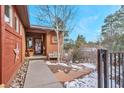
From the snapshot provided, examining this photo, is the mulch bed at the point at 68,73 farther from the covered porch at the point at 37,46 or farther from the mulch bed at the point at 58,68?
the covered porch at the point at 37,46

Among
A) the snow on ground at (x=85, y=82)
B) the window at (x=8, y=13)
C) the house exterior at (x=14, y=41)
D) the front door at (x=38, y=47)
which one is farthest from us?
the front door at (x=38, y=47)

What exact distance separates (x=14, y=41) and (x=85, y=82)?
1.92 meters

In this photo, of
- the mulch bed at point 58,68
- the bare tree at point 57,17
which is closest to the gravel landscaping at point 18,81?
the mulch bed at point 58,68

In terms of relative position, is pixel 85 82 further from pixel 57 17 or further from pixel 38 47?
pixel 38 47

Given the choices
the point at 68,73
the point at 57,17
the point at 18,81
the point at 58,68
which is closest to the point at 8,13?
the point at 57,17

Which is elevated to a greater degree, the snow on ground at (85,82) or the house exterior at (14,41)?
the house exterior at (14,41)

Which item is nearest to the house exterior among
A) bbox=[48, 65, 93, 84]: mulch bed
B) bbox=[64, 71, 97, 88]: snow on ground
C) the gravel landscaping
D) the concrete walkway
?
the gravel landscaping

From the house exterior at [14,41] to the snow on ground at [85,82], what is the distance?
0.78m

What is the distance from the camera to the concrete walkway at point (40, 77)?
3555mm

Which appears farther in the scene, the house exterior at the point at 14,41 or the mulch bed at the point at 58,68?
the mulch bed at the point at 58,68

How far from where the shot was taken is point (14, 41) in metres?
4.58
